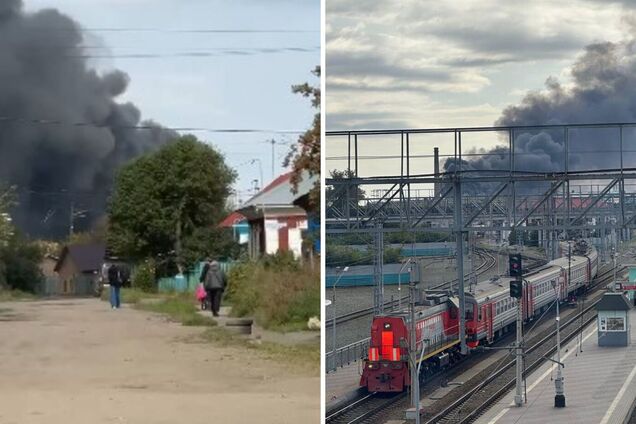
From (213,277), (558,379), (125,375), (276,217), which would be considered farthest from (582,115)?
(125,375)

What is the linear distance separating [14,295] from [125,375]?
46 centimetres

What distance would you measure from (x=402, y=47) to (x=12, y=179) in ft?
4.41

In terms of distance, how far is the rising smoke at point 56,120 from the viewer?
577cm

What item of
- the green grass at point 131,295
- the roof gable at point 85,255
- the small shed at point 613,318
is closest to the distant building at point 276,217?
the green grass at point 131,295

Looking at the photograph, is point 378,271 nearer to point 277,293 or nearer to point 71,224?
point 277,293

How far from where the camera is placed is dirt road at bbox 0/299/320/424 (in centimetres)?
586

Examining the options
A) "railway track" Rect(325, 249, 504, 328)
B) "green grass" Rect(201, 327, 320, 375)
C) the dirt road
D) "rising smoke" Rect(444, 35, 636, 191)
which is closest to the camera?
"rising smoke" Rect(444, 35, 636, 191)

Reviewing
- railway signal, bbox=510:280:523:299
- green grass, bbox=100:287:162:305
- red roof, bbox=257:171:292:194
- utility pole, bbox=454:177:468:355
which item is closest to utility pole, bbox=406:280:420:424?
utility pole, bbox=454:177:468:355

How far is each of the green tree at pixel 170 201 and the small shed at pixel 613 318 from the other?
1.30 meters

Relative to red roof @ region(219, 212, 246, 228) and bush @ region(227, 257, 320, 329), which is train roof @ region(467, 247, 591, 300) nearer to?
bush @ region(227, 257, 320, 329)

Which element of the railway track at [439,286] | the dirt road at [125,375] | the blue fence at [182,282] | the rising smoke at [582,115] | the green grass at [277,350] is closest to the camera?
the rising smoke at [582,115]

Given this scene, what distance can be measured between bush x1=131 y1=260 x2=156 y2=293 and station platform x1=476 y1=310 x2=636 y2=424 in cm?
119

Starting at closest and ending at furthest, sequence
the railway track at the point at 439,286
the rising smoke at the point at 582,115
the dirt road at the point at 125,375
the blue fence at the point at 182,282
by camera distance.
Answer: the rising smoke at the point at 582,115 < the railway track at the point at 439,286 < the dirt road at the point at 125,375 < the blue fence at the point at 182,282

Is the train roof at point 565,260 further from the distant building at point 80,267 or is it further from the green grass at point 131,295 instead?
the distant building at point 80,267
